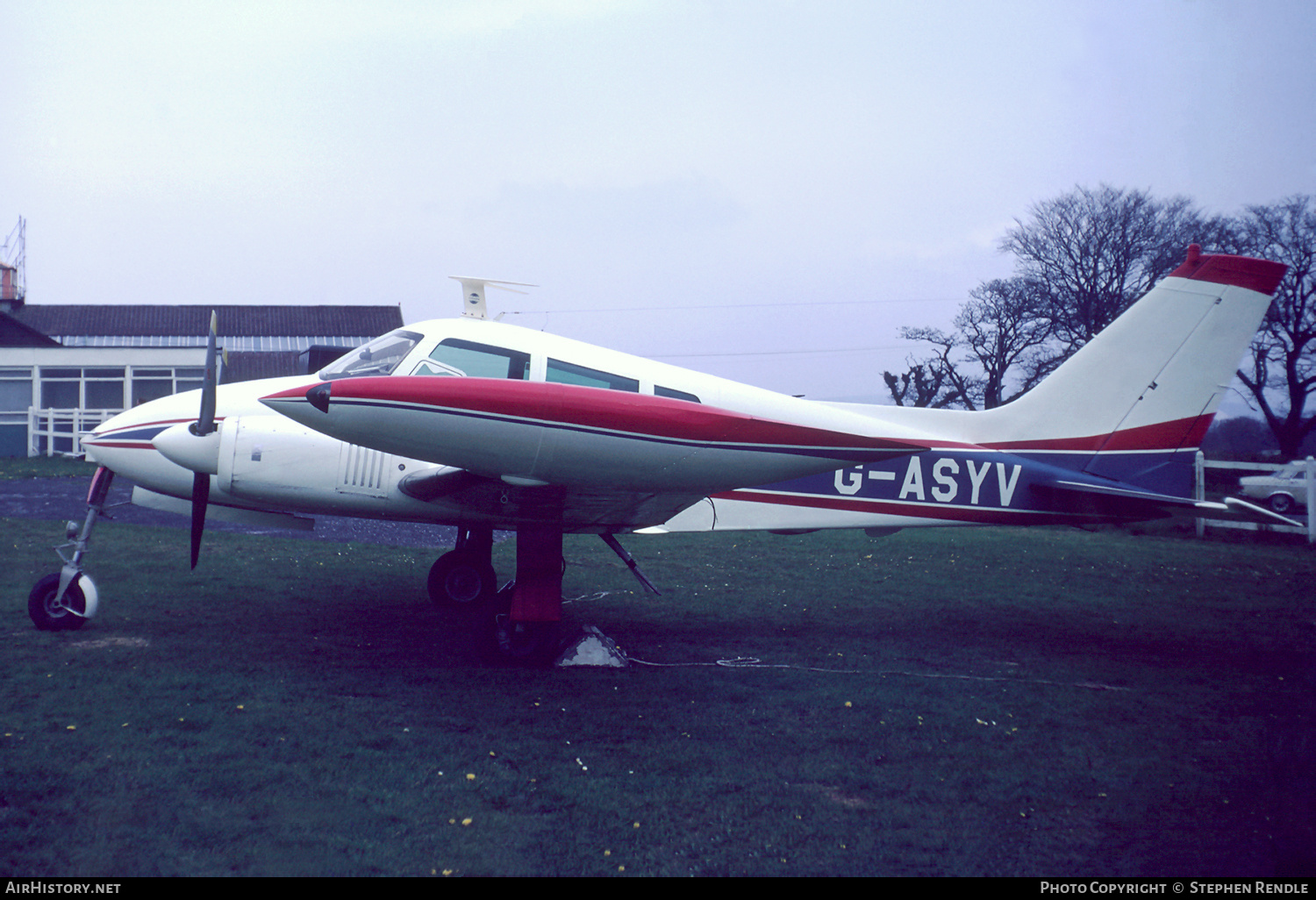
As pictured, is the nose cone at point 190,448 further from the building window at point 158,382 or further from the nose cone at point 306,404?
the building window at point 158,382

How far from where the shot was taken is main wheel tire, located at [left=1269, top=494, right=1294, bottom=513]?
16062mm

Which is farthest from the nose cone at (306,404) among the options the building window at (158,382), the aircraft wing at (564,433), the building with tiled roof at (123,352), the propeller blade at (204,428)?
the building window at (158,382)

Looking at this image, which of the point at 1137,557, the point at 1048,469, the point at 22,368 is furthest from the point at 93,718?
the point at 22,368

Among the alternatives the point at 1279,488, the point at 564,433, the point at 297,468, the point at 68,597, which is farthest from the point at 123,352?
the point at 1279,488

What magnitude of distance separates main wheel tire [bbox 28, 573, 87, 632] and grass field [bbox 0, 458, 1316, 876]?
105mm

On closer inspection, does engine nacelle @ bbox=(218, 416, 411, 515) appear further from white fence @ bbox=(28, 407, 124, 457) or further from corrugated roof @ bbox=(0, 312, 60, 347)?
corrugated roof @ bbox=(0, 312, 60, 347)

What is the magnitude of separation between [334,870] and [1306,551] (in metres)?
14.8

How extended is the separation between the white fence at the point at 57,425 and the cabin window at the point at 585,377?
17.6 meters

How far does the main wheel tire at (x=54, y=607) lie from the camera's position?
5.72 metres

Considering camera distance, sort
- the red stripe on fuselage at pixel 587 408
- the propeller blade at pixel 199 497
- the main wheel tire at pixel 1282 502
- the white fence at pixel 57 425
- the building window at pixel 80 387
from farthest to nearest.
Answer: the building window at pixel 80 387 → the white fence at pixel 57 425 → the main wheel tire at pixel 1282 502 → the propeller blade at pixel 199 497 → the red stripe on fuselage at pixel 587 408

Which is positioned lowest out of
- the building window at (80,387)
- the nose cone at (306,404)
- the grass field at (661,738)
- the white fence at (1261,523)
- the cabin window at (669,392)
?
the grass field at (661,738)

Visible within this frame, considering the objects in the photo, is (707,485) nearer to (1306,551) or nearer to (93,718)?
(93,718)

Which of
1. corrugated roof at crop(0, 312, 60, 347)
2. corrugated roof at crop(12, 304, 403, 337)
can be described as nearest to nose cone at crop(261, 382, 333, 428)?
corrugated roof at crop(0, 312, 60, 347)

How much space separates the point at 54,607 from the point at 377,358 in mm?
2910
